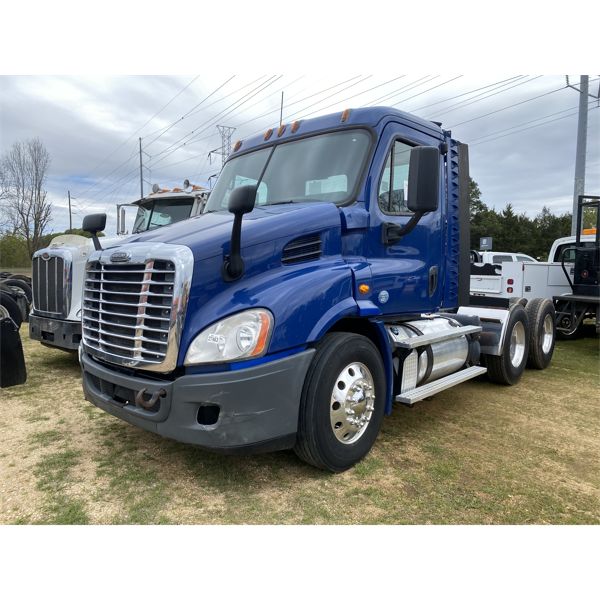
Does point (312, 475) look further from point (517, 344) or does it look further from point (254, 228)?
point (517, 344)

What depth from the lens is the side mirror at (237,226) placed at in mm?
2850

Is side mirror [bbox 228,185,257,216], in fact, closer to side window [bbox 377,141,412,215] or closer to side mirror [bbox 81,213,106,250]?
side window [bbox 377,141,412,215]

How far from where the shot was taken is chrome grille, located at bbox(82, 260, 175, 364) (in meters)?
2.92

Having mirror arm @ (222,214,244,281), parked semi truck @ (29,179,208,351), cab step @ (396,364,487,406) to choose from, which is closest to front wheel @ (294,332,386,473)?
cab step @ (396,364,487,406)

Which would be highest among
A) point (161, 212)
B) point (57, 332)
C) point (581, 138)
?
point (581, 138)

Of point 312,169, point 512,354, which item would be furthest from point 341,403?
point 512,354

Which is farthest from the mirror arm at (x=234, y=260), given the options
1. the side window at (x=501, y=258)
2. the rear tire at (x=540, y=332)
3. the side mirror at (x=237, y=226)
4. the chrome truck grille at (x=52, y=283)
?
the side window at (x=501, y=258)

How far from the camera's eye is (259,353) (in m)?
2.84

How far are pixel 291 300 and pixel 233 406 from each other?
0.76m

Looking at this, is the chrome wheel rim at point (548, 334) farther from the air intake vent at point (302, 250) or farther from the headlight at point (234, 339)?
the headlight at point (234, 339)

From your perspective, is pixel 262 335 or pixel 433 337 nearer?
pixel 262 335

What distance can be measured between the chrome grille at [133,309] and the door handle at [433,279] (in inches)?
103

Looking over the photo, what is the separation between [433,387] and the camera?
4.25 meters

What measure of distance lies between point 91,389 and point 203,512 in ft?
4.47
